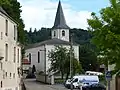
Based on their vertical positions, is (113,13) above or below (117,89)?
above

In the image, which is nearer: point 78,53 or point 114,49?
point 114,49

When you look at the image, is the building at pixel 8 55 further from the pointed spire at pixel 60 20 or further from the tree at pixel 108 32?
the pointed spire at pixel 60 20

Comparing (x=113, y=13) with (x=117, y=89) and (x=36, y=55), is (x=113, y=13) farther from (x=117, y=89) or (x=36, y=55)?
(x=36, y=55)

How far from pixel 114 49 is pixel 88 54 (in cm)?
11113

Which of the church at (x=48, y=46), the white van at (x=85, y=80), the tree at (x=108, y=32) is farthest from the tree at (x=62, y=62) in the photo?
the tree at (x=108, y=32)

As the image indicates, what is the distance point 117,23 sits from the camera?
63.7ft

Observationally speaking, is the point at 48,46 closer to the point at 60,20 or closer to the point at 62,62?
the point at 60,20

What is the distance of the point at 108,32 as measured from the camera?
A: 755 inches

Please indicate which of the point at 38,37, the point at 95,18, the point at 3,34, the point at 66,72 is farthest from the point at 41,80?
the point at 38,37

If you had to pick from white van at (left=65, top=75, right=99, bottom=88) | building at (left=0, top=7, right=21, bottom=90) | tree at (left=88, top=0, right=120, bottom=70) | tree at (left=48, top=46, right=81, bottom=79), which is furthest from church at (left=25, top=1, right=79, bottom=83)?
tree at (left=88, top=0, right=120, bottom=70)

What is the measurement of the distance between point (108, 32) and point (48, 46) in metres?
103

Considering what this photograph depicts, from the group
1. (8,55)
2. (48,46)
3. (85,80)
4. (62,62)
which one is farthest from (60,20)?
(8,55)

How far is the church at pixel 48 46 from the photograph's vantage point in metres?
121

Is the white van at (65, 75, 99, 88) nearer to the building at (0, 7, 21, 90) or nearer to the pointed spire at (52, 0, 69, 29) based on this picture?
the building at (0, 7, 21, 90)
